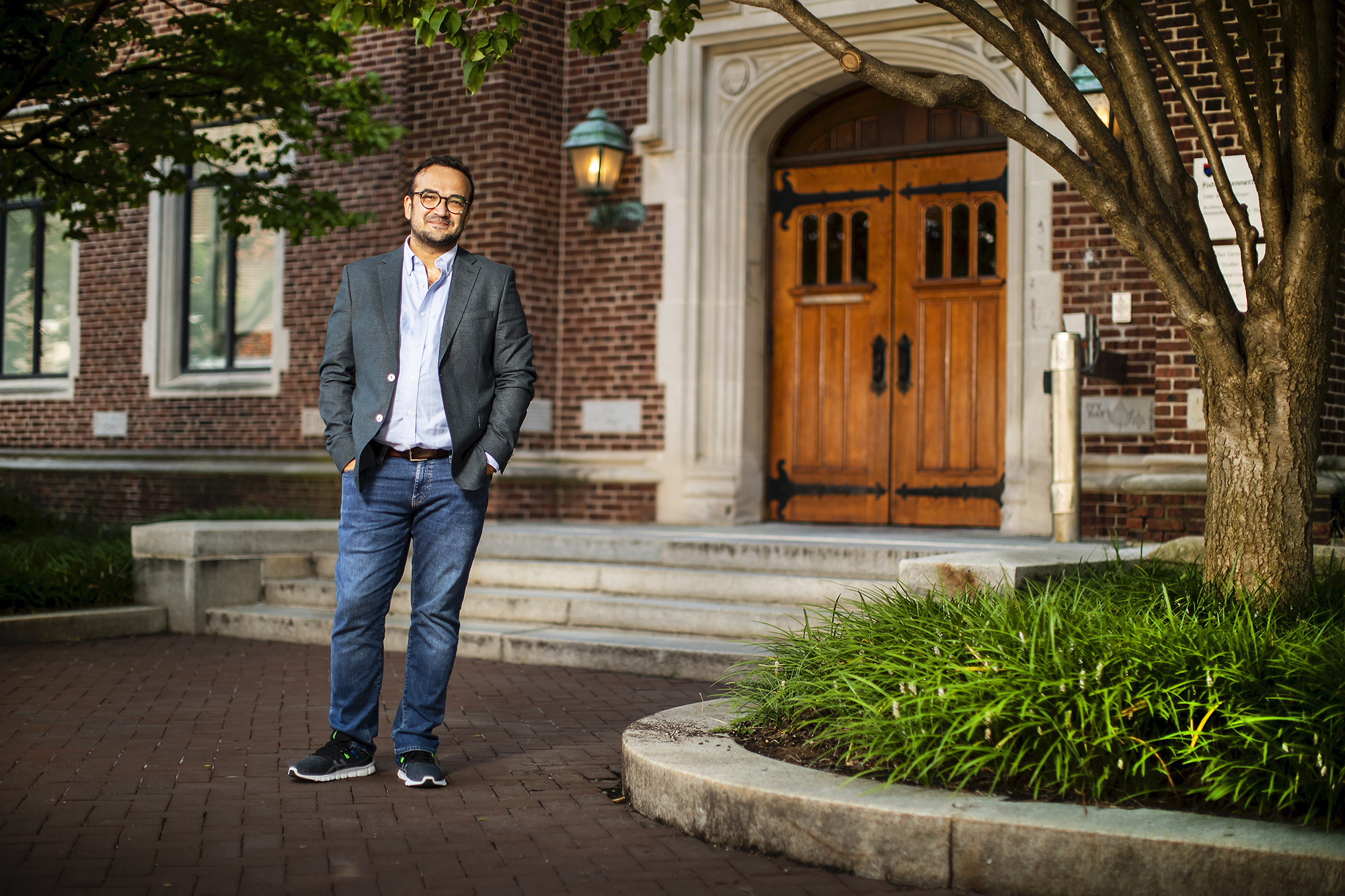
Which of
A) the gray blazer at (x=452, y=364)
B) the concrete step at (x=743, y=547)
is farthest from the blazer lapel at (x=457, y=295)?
the concrete step at (x=743, y=547)

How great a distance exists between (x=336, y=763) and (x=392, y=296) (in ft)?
4.94

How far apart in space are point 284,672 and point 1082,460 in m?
5.20

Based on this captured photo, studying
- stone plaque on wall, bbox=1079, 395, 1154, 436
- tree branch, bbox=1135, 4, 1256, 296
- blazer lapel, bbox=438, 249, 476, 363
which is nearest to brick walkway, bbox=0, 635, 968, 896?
blazer lapel, bbox=438, 249, 476, 363

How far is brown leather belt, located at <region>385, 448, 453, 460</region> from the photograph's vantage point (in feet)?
13.4

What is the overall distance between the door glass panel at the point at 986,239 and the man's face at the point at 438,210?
20.0 ft

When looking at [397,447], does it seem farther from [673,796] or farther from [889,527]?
[889,527]

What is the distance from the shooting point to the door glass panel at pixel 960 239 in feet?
31.4

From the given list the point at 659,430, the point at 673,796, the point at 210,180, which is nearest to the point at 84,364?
the point at 210,180

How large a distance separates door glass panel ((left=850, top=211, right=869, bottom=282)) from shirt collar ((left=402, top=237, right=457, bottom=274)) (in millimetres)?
6119

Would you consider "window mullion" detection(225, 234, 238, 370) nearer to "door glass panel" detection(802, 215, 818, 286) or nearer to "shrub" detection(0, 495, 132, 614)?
"shrub" detection(0, 495, 132, 614)

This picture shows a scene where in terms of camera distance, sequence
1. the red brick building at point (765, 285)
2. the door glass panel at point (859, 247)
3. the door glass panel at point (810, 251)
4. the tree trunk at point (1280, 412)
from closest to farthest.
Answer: the tree trunk at point (1280, 412)
the red brick building at point (765, 285)
the door glass panel at point (859, 247)
the door glass panel at point (810, 251)

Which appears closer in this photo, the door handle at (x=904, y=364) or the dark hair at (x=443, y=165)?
the dark hair at (x=443, y=165)

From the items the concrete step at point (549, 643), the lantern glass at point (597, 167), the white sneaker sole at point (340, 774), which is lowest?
the white sneaker sole at point (340, 774)

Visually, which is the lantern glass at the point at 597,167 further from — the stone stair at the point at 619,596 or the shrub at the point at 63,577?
the shrub at the point at 63,577
